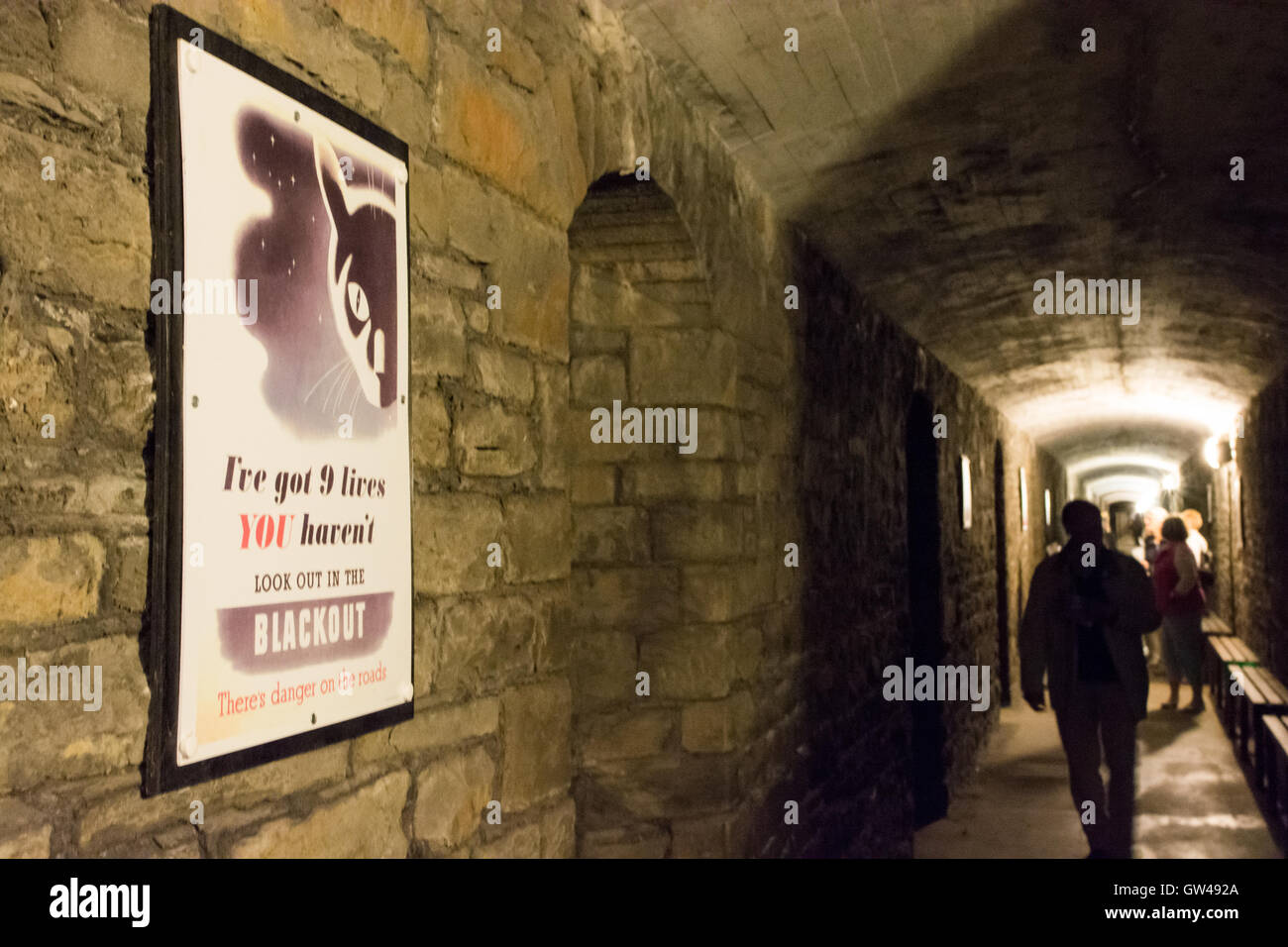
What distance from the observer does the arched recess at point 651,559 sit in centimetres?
350

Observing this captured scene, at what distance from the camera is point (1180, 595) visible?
9742 millimetres

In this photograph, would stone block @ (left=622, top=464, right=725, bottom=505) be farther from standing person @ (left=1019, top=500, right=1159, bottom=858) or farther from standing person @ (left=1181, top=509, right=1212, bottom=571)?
standing person @ (left=1181, top=509, right=1212, bottom=571)

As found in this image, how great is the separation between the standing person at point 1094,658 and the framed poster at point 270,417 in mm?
3803

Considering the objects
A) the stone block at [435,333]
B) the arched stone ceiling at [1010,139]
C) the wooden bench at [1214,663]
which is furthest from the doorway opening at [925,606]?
the stone block at [435,333]

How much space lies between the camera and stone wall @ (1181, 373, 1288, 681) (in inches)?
307

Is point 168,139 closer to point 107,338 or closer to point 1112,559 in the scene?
point 107,338

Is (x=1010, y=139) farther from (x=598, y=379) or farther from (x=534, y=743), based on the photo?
(x=534, y=743)

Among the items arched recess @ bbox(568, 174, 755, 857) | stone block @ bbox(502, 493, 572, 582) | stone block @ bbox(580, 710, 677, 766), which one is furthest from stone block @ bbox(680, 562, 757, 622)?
stone block @ bbox(502, 493, 572, 582)

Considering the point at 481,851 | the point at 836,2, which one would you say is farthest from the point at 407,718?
the point at 836,2

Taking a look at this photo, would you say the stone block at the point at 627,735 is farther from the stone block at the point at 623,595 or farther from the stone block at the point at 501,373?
the stone block at the point at 501,373

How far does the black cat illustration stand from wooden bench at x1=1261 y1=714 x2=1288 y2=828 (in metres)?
5.69

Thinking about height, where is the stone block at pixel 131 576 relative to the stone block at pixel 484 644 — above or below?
above

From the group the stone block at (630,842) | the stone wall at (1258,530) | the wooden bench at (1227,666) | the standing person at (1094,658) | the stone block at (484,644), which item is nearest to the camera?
the stone block at (484,644)
